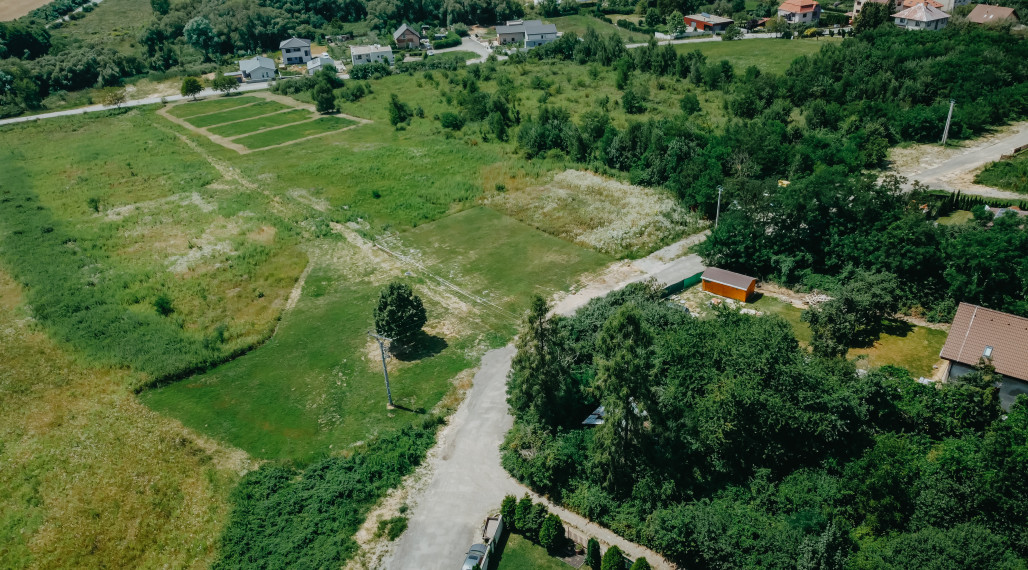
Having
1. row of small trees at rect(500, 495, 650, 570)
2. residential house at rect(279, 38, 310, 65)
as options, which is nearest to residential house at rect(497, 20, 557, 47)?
residential house at rect(279, 38, 310, 65)

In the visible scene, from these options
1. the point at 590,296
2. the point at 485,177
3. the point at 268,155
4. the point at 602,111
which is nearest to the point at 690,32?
the point at 602,111

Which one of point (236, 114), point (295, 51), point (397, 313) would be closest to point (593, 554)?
point (397, 313)

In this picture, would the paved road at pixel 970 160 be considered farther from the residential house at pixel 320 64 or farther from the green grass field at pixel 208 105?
the green grass field at pixel 208 105

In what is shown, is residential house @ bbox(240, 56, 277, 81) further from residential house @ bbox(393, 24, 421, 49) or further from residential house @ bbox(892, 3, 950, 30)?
residential house @ bbox(892, 3, 950, 30)

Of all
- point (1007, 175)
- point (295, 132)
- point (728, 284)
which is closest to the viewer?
point (728, 284)

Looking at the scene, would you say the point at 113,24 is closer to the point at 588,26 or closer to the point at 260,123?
the point at 260,123

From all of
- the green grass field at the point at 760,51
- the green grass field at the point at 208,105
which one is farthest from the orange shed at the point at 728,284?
the green grass field at the point at 208,105
